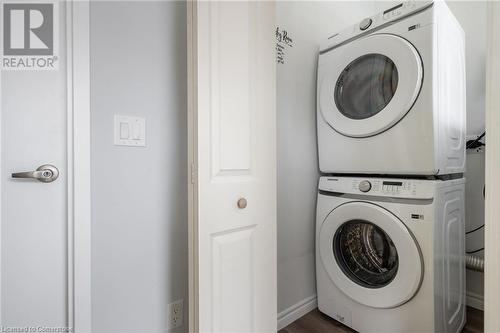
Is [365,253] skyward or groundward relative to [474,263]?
skyward

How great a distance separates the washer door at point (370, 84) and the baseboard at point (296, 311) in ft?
3.44

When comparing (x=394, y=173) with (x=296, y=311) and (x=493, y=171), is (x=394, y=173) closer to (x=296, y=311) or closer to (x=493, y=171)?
(x=493, y=171)

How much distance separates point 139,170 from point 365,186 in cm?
106

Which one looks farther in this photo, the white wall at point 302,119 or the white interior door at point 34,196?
the white wall at point 302,119

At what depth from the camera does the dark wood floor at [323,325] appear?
149cm

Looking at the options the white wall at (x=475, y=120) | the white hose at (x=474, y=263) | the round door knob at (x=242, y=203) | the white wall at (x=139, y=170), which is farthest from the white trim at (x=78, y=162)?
the white wall at (x=475, y=120)

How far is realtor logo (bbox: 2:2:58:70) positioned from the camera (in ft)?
2.83

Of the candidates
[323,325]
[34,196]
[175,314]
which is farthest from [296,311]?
[34,196]

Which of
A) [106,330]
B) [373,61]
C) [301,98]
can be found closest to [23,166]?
[106,330]

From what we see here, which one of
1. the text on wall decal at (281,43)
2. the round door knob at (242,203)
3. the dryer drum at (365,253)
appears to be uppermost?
the text on wall decal at (281,43)

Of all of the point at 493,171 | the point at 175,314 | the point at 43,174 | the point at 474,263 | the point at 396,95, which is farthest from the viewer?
the point at 474,263

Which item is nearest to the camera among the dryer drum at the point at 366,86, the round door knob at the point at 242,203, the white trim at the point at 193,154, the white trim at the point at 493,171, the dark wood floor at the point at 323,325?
the white trim at the point at 493,171

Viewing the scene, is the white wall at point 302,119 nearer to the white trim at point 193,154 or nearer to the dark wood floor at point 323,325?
the dark wood floor at point 323,325

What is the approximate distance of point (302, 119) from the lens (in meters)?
1.65
